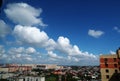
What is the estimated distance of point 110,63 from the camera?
61594 millimetres

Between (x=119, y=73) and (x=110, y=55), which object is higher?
(x=110, y=55)

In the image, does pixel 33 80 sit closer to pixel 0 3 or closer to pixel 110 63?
pixel 110 63

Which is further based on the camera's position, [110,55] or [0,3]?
[110,55]

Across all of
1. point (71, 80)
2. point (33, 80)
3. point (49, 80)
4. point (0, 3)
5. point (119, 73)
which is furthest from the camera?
point (49, 80)

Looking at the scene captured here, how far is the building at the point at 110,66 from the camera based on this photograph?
60263mm

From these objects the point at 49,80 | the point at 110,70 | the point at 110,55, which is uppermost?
the point at 110,55

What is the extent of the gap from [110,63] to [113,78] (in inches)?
192

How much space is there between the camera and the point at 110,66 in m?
61.6

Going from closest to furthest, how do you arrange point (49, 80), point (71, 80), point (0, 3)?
point (0, 3), point (71, 80), point (49, 80)

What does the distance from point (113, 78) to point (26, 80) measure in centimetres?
5149

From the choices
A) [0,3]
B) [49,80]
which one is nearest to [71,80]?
[49,80]

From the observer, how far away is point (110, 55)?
62.2 meters

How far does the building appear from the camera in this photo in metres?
60.3

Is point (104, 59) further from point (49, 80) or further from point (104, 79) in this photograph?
point (49, 80)
